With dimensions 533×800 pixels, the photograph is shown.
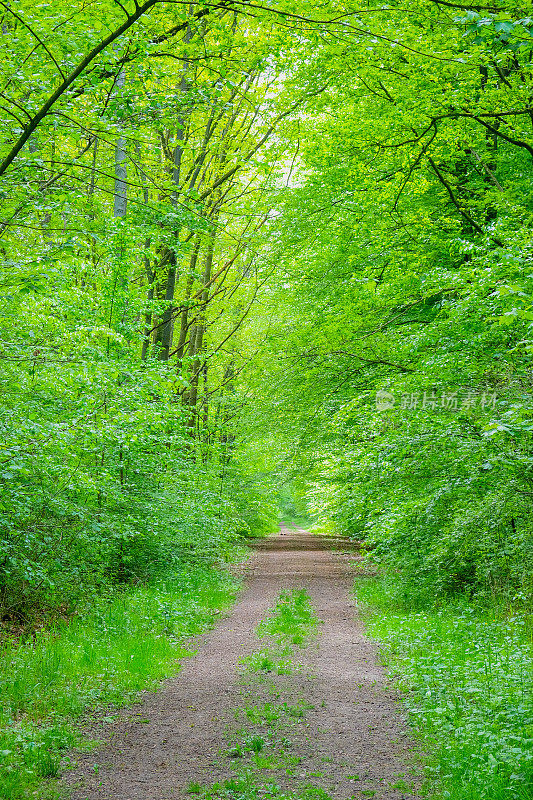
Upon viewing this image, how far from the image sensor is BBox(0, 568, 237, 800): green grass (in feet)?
16.8

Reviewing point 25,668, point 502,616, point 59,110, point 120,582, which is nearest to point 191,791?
point 25,668

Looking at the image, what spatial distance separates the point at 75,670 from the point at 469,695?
4088mm

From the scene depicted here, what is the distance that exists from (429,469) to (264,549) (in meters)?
20.3

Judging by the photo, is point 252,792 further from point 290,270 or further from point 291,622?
point 290,270

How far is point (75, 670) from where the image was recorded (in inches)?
279

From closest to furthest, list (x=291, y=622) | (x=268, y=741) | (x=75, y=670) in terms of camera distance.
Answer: (x=268, y=741) < (x=75, y=670) < (x=291, y=622)

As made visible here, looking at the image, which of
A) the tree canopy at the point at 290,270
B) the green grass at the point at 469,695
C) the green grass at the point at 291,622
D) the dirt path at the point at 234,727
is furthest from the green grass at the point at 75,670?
the green grass at the point at 469,695

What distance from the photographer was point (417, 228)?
1178cm

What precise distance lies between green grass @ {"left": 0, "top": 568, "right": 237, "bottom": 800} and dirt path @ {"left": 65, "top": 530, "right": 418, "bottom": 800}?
0.29 meters

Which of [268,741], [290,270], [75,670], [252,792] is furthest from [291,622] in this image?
[290,270]

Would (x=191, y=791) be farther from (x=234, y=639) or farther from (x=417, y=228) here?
(x=417, y=228)

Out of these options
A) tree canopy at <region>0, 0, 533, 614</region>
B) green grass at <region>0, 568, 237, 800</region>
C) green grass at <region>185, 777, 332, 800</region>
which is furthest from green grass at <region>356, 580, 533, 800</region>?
green grass at <region>0, 568, 237, 800</region>

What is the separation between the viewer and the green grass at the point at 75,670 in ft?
16.8

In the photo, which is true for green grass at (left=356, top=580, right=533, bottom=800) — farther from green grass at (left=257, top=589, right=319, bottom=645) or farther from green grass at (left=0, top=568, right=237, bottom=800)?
green grass at (left=0, top=568, right=237, bottom=800)
